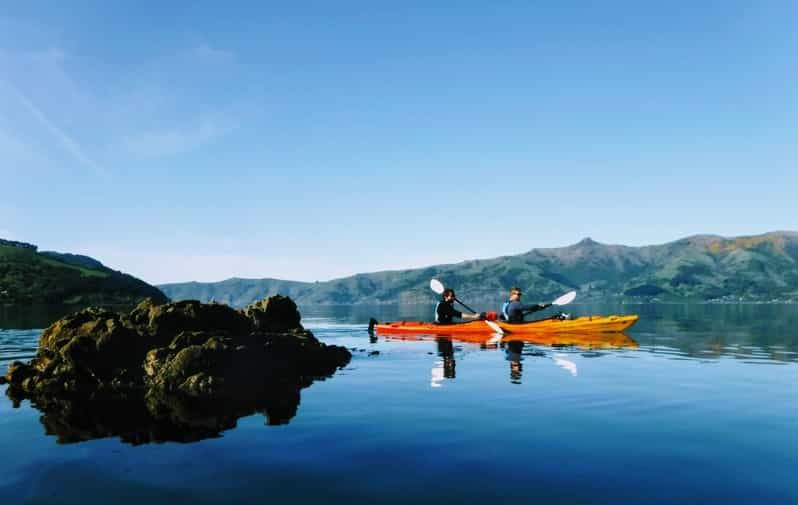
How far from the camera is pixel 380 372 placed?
2645cm

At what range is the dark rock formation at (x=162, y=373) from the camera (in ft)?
54.3

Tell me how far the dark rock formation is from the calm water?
1097 mm

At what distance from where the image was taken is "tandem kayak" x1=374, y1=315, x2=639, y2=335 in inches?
1646

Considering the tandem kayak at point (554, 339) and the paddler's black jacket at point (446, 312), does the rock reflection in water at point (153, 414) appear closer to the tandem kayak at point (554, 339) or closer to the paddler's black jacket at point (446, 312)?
the tandem kayak at point (554, 339)

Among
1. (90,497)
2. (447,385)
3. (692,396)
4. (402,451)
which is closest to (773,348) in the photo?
(692,396)

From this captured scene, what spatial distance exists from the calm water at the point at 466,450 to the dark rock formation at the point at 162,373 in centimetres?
110

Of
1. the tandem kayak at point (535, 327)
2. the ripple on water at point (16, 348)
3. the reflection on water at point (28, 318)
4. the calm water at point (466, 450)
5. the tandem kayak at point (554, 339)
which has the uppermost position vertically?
the reflection on water at point (28, 318)

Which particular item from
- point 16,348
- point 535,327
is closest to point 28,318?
point 16,348

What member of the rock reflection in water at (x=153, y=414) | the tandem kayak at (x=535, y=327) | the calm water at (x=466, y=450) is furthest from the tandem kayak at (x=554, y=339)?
the rock reflection in water at (x=153, y=414)

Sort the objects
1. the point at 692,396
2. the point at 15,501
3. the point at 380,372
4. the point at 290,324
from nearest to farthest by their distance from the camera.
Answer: the point at 15,501 < the point at 692,396 < the point at 380,372 < the point at 290,324

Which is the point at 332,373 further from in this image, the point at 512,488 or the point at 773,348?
→ the point at 773,348

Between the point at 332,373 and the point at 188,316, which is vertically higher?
the point at 188,316

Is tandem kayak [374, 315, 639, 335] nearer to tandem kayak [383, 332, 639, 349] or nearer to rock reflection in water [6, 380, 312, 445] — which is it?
tandem kayak [383, 332, 639, 349]

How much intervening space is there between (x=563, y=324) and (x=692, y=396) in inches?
896
